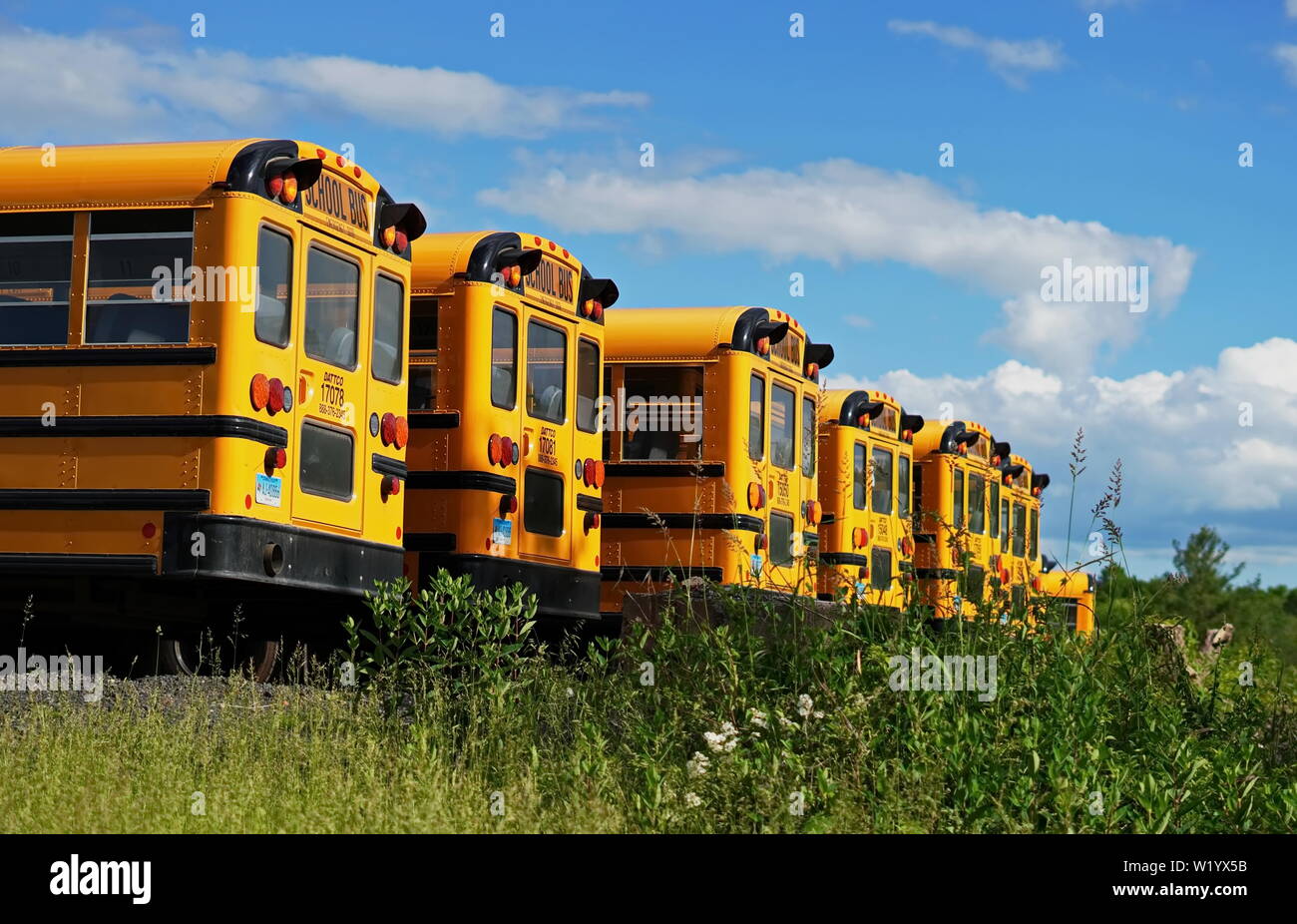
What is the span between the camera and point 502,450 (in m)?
9.79

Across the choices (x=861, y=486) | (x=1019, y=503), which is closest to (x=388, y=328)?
(x=861, y=486)

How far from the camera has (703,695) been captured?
6.48 metres

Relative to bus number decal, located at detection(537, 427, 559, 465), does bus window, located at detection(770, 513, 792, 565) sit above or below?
below

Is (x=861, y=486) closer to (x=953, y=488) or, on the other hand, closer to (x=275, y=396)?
(x=953, y=488)

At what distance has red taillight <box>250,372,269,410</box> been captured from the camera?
25.2 feet

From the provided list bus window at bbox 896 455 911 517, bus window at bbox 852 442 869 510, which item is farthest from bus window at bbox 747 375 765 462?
bus window at bbox 896 455 911 517

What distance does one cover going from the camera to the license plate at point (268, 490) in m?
7.74

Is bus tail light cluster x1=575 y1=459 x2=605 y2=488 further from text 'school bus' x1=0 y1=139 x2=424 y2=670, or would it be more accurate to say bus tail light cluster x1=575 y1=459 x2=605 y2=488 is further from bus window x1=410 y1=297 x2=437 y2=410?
text 'school bus' x1=0 y1=139 x2=424 y2=670

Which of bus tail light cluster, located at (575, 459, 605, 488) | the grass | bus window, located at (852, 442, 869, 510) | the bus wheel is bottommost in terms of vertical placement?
the grass

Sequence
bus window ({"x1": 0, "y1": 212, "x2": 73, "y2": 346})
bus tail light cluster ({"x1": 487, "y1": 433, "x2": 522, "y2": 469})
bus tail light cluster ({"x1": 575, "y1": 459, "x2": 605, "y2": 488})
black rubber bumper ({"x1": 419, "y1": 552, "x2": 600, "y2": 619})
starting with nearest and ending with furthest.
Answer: bus window ({"x1": 0, "y1": 212, "x2": 73, "y2": 346})
black rubber bumper ({"x1": 419, "y1": 552, "x2": 600, "y2": 619})
bus tail light cluster ({"x1": 487, "y1": 433, "x2": 522, "y2": 469})
bus tail light cluster ({"x1": 575, "y1": 459, "x2": 605, "y2": 488})

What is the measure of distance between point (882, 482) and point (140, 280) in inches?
366

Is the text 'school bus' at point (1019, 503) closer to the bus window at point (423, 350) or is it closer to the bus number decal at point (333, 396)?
the bus window at point (423, 350)

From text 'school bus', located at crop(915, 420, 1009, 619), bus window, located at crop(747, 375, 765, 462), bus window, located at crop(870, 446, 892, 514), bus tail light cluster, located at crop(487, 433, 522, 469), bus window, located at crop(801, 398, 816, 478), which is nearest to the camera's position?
bus tail light cluster, located at crop(487, 433, 522, 469)

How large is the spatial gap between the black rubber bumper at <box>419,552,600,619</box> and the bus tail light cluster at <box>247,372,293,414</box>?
1.63 metres
